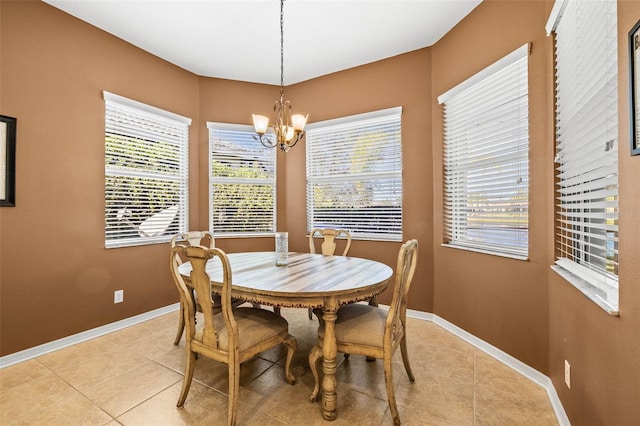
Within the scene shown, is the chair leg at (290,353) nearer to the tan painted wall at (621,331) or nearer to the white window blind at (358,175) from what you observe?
the tan painted wall at (621,331)

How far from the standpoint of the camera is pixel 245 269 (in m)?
2.12

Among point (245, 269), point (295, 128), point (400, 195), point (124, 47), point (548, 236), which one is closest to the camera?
point (548, 236)

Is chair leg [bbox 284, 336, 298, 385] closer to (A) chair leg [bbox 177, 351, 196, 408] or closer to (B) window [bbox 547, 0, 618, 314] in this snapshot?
(A) chair leg [bbox 177, 351, 196, 408]

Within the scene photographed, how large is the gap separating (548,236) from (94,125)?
13.1ft

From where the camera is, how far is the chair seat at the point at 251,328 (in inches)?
63.6

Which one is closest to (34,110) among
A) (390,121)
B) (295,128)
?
(295,128)

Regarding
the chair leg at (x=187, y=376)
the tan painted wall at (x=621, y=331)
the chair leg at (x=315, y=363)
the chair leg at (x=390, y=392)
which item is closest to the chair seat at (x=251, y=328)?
the chair leg at (x=187, y=376)

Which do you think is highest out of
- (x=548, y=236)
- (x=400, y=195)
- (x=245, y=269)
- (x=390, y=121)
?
(x=390, y=121)

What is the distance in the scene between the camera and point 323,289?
1614 millimetres

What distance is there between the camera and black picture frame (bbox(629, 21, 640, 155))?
0.96 metres

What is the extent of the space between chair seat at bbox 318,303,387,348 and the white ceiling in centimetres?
259

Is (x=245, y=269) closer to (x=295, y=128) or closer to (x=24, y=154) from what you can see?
(x=295, y=128)

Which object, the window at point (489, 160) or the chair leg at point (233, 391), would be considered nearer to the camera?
the chair leg at point (233, 391)

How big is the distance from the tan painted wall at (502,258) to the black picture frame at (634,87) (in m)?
1.02
